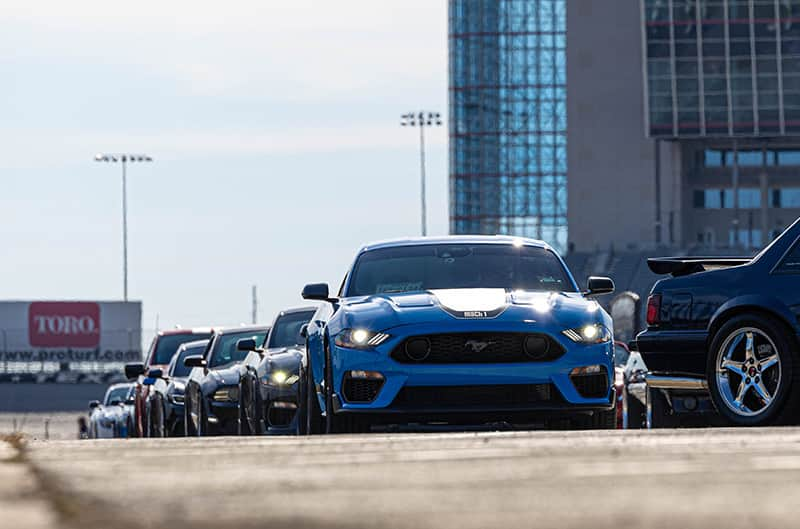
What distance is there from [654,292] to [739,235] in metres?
102

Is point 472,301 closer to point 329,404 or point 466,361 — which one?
point 466,361

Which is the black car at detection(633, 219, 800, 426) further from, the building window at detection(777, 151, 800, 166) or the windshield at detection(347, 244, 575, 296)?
the building window at detection(777, 151, 800, 166)

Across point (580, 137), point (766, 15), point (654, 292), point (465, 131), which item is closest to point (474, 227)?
point (465, 131)

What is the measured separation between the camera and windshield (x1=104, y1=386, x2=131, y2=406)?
137ft

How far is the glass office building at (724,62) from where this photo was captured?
9944cm

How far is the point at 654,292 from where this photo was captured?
41.2 ft

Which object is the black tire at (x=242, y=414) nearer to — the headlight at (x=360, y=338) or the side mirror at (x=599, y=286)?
the side mirror at (x=599, y=286)

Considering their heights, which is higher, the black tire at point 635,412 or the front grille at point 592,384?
the front grille at point 592,384

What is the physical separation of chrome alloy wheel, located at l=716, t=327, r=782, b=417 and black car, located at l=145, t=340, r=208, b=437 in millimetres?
10391

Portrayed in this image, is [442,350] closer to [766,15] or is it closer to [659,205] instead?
[766,15]

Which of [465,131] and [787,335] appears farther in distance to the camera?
[465,131]

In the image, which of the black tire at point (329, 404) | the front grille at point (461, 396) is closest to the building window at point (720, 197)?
the black tire at point (329, 404)

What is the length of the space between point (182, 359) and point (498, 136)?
112 m

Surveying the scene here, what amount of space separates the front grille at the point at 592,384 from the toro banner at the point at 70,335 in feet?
289
